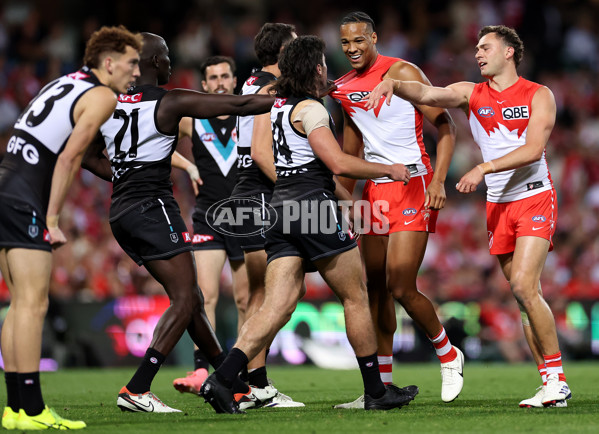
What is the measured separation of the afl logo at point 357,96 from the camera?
7980 millimetres

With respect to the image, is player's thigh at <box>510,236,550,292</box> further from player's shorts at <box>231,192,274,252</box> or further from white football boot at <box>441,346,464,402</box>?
player's shorts at <box>231,192,274,252</box>

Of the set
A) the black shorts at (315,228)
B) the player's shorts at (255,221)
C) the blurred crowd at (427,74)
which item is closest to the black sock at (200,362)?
the player's shorts at (255,221)

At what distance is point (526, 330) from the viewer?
7918mm

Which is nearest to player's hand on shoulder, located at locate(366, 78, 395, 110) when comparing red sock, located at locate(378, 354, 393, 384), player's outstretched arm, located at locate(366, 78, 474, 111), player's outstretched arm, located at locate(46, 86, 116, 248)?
player's outstretched arm, located at locate(366, 78, 474, 111)

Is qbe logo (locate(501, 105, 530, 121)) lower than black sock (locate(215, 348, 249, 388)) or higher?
higher

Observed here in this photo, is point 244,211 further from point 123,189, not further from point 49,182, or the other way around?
point 49,182

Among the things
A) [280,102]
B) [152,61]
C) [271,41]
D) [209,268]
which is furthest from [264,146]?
[209,268]

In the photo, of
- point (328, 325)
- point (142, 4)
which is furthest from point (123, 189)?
point (142, 4)

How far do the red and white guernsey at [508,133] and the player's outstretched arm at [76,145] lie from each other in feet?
11.1

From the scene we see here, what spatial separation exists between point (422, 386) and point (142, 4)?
14.4 m

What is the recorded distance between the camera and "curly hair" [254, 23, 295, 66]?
8.16 meters

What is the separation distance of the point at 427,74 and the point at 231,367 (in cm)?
1492

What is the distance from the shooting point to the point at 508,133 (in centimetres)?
776

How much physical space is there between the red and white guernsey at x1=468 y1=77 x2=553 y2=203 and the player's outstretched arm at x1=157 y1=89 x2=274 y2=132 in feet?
6.46
